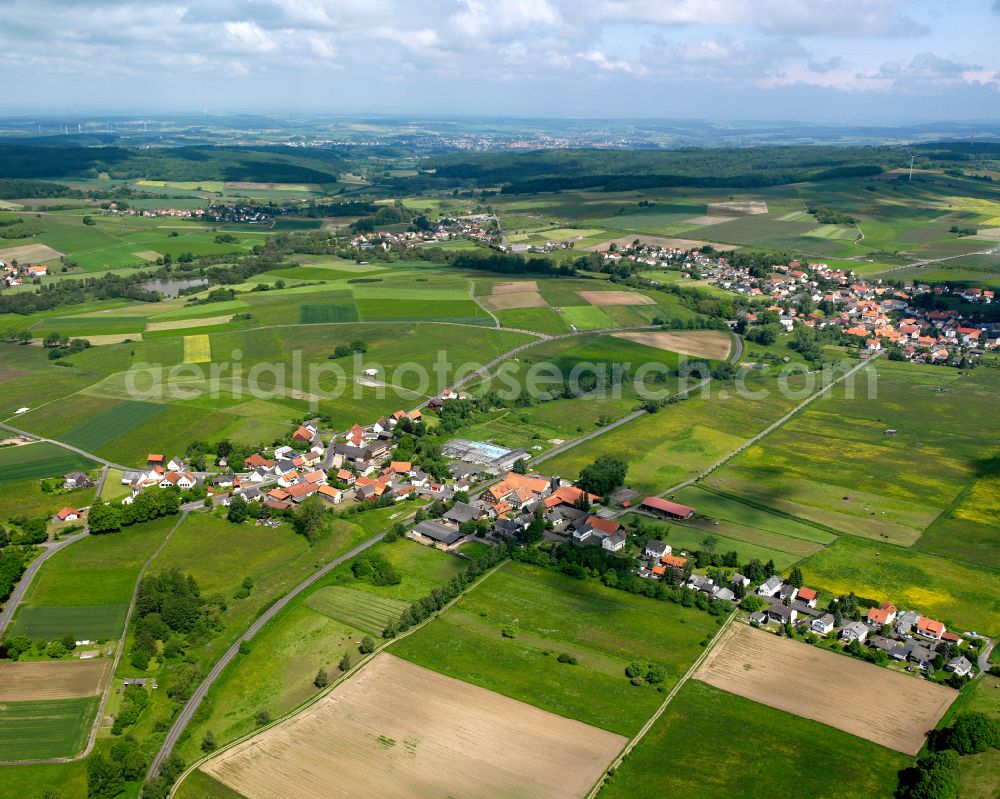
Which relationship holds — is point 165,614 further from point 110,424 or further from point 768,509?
point 768,509

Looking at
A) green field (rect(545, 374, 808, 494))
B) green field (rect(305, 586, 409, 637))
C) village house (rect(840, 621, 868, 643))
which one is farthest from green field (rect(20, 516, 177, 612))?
village house (rect(840, 621, 868, 643))

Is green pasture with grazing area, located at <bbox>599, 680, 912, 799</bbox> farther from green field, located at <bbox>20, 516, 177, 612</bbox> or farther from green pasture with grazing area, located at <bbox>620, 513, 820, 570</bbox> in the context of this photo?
green field, located at <bbox>20, 516, 177, 612</bbox>

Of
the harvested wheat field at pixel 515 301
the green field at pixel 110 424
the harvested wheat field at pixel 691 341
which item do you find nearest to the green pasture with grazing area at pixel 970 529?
the harvested wheat field at pixel 691 341

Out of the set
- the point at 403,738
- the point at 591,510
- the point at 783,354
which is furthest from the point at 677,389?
the point at 403,738

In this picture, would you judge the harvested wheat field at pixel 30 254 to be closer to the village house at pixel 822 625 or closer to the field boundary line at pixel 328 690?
the field boundary line at pixel 328 690

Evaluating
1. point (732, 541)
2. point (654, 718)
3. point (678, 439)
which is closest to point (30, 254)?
point (678, 439)

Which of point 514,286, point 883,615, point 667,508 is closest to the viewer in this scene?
point 883,615

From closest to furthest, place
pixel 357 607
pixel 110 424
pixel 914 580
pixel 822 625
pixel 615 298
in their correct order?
pixel 822 625 < pixel 357 607 < pixel 914 580 < pixel 110 424 < pixel 615 298
